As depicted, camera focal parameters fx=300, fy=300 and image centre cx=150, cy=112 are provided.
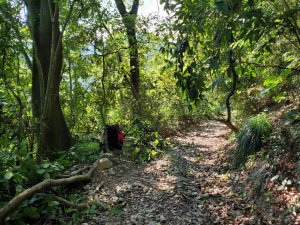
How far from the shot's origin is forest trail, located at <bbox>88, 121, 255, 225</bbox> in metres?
4.32

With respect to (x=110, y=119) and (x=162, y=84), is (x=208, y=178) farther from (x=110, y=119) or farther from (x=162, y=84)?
(x=162, y=84)

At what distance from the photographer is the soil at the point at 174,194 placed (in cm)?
428

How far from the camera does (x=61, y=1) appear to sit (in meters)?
4.84

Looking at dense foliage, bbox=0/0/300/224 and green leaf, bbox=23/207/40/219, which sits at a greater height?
dense foliage, bbox=0/0/300/224

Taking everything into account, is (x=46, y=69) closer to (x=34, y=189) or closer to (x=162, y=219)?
(x=34, y=189)

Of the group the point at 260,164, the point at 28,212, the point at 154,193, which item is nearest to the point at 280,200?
the point at 260,164

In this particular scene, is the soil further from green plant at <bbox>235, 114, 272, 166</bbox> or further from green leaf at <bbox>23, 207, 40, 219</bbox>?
green leaf at <bbox>23, 207, 40, 219</bbox>

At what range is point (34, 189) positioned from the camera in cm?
416

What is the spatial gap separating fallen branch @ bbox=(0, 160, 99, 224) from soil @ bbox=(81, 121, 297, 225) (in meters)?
0.22

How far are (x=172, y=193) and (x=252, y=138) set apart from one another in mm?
1974

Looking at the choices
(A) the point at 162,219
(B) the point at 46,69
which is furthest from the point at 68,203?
(B) the point at 46,69

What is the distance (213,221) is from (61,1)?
13.4ft

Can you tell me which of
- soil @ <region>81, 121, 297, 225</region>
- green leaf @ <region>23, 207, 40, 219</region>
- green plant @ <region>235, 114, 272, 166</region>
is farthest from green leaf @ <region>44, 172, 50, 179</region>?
green plant @ <region>235, 114, 272, 166</region>

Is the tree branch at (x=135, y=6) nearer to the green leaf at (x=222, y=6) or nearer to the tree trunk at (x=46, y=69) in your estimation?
the tree trunk at (x=46, y=69)
